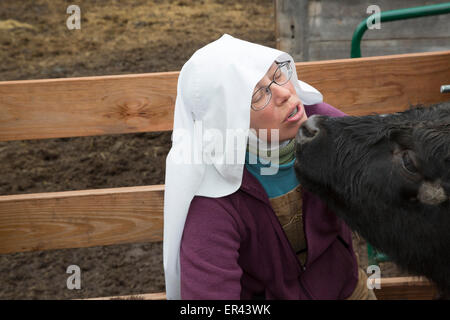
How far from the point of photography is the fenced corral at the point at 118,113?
3.03 meters

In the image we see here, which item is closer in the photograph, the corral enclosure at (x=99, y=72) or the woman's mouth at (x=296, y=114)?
the woman's mouth at (x=296, y=114)

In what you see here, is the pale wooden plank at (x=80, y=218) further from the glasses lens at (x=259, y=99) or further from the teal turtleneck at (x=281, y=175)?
the glasses lens at (x=259, y=99)

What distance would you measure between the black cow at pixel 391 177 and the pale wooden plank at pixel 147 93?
0.94m

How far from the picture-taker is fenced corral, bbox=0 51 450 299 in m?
3.03
